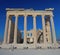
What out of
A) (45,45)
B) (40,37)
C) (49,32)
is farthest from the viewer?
(40,37)

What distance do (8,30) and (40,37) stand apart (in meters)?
21.1

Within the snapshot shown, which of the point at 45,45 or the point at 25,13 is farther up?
the point at 25,13

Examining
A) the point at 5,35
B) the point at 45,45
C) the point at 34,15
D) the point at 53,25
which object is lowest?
the point at 45,45

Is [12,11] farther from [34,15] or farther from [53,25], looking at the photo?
[53,25]

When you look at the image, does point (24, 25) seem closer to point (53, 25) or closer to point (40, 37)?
point (53, 25)

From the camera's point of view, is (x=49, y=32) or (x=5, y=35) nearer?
(x=5, y=35)

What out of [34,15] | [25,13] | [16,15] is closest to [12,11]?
[16,15]

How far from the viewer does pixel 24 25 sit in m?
48.3

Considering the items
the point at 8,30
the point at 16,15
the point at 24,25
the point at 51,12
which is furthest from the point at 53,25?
the point at 8,30

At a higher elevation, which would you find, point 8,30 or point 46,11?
point 46,11

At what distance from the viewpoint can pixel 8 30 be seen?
49.8 metres

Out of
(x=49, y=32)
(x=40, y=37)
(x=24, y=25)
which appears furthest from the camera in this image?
(x=40, y=37)

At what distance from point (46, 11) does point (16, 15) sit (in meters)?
12.9

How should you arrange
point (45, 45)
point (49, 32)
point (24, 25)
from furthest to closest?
point (49, 32) → point (24, 25) → point (45, 45)
